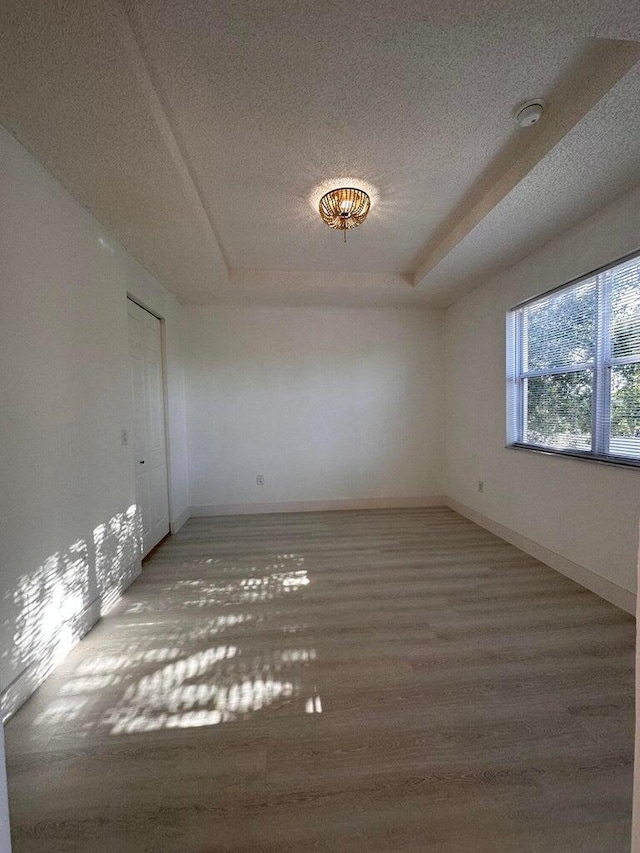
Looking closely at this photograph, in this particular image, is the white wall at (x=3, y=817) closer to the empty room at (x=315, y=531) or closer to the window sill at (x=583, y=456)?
the empty room at (x=315, y=531)

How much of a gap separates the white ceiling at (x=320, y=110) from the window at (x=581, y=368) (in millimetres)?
563

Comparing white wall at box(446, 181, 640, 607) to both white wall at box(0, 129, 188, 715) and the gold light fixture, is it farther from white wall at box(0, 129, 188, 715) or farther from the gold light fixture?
white wall at box(0, 129, 188, 715)

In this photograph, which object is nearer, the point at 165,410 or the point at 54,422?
the point at 54,422

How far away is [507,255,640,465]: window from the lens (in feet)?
7.11

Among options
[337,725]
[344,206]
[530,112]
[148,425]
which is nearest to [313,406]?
[148,425]

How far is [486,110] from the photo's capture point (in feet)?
5.45

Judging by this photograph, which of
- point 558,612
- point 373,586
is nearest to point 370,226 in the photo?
point 373,586

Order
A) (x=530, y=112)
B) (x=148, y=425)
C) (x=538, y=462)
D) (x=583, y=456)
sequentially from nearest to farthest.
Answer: (x=530, y=112), (x=583, y=456), (x=538, y=462), (x=148, y=425)

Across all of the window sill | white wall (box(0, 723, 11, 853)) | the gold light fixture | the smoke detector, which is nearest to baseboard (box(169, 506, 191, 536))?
white wall (box(0, 723, 11, 853))

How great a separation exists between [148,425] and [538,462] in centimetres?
366

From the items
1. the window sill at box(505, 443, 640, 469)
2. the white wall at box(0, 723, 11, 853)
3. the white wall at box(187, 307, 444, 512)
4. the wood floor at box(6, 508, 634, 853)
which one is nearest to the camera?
the white wall at box(0, 723, 11, 853)

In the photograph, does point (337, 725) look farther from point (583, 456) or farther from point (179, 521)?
point (179, 521)

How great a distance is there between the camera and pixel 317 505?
14.5 feet

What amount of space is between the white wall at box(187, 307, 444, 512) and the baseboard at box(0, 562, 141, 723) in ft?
6.64
